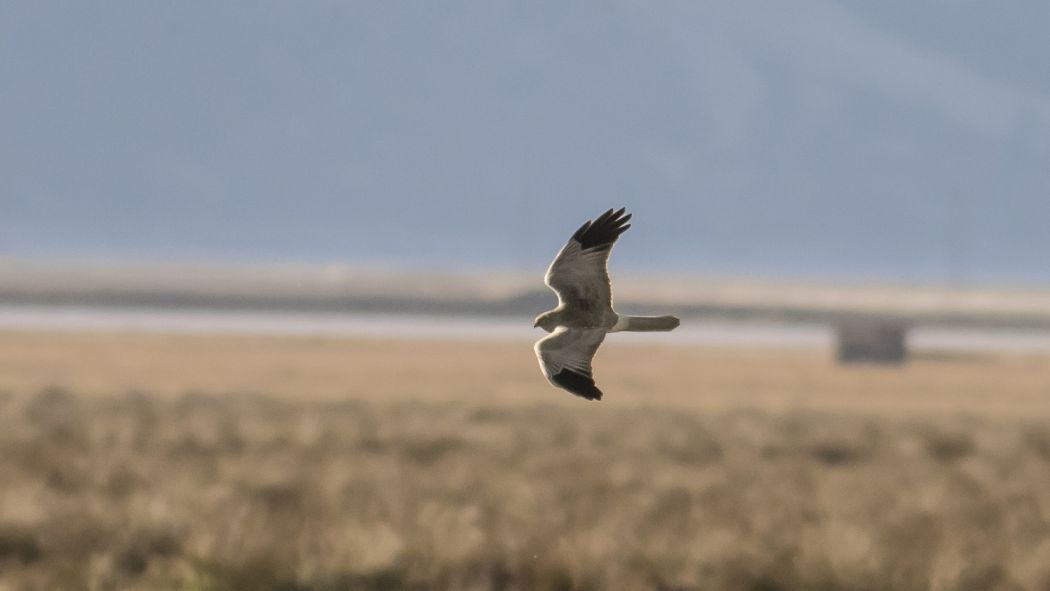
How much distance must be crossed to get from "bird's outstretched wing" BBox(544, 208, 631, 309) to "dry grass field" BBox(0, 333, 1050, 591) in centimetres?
1363

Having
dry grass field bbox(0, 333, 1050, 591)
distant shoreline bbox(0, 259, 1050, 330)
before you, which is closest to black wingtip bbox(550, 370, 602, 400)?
dry grass field bbox(0, 333, 1050, 591)

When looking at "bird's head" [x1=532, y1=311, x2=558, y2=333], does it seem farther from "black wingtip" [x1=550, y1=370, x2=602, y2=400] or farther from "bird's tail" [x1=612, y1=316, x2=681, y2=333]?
"bird's tail" [x1=612, y1=316, x2=681, y2=333]

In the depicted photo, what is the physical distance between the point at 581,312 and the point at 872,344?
6665 centimetres

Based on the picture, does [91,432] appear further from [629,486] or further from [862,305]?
[862,305]

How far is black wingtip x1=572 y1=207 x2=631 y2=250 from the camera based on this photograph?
5.10m

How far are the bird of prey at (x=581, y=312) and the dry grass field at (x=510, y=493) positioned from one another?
1362 cm

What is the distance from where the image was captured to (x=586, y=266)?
5.04 m

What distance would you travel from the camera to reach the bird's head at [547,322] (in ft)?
16.4

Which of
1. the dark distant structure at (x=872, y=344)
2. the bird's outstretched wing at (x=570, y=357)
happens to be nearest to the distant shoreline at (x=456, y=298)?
the dark distant structure at (x=872, y=344)

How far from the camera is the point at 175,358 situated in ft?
211

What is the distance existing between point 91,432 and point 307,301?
77469 millimetres

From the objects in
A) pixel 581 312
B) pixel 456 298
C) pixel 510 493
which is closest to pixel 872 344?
pixel 510 493

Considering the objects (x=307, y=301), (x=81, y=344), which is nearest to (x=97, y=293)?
(x=307, y=301)

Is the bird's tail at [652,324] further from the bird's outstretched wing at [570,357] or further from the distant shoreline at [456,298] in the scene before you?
the distant shoreline at [456,298]
